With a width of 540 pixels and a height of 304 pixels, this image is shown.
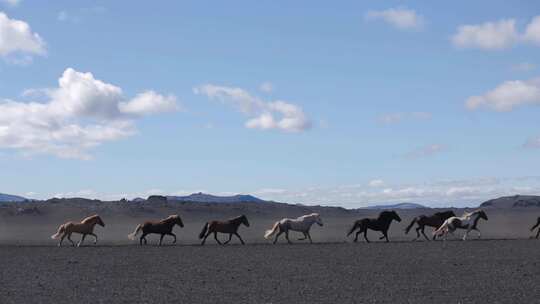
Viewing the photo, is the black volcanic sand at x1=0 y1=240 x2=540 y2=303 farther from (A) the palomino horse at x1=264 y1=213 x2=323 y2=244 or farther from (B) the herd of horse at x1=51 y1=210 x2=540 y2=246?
(A) the palomino horse at x1=264 y1=213 x2=323 y2=244

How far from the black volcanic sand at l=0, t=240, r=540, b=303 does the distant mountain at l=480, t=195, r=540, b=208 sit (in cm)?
7725

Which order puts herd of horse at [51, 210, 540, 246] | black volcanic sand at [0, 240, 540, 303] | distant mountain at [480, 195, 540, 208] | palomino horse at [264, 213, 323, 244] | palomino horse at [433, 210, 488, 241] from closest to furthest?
black volcanic sand at [0, 240, 540, 303] → herd of horse at [51, 210, 540, 246] → palomino horse at [264, 213, 323, 244] → palomino horse at [433, 210, 488, 241] → distant mountain at [480, 195, 540, 208]

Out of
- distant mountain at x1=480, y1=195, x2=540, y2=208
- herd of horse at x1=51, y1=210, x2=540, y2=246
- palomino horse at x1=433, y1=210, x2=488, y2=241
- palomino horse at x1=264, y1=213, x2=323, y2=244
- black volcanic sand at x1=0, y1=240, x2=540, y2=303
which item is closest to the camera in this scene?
black volcanic sand at x1=0, y1=240, x2=540, y2=303

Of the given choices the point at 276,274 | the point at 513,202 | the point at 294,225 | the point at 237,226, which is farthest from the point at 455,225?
the point at 513,202

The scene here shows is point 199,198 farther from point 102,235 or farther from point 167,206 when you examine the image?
point 102,235

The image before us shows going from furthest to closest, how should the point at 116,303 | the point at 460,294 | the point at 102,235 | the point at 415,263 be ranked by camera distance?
the point at 102,235
the point at 415,263
the point at 460,294
the point at 116,303

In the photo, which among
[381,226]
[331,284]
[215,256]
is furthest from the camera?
[381,226]

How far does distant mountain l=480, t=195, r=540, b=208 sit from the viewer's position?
10141 cm

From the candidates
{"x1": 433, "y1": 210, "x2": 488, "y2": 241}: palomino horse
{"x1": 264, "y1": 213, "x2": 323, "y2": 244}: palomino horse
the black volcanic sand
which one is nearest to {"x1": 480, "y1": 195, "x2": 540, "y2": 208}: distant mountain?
{"x1": 433, "y1": 210, "x2": 488, "y2": 241}: palomino horse

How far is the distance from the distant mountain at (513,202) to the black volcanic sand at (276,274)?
77.2 m

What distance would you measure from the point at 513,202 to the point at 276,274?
103127 millimetres

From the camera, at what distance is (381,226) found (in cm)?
3175

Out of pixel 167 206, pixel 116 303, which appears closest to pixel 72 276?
pixel 116 303

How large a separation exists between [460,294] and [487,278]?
2869 millimetres
